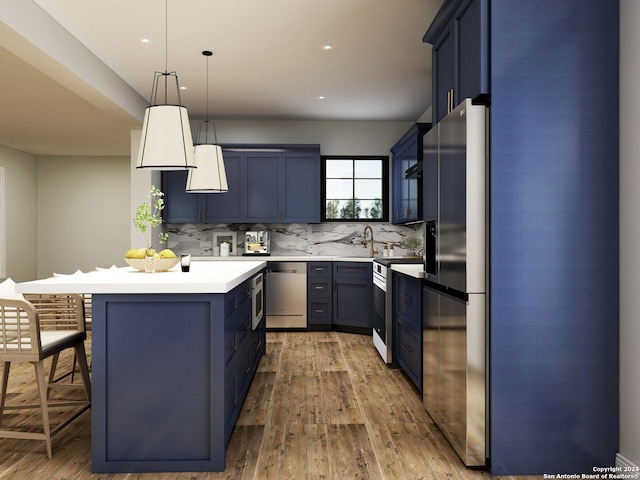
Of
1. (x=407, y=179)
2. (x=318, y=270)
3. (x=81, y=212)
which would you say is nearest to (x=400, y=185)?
(x=407, y=179)

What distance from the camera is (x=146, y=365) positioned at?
2434mm

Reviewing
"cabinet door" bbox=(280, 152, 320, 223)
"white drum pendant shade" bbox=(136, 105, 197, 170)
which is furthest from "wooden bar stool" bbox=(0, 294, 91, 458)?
"cabinet door" bbox=(280, 152, 320, 223)

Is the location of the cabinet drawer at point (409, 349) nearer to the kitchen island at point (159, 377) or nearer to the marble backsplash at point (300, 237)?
the kitchen island at point (159, 377)

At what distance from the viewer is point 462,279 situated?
2.46 meters

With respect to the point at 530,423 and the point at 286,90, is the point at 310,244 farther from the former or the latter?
the point at 530,423

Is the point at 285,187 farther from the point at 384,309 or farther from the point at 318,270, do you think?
the point at 384,309

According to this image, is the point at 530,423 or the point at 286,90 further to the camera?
the point at 286,90

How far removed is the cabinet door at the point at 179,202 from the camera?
630cm

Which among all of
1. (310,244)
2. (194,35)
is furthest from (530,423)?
(310,244)

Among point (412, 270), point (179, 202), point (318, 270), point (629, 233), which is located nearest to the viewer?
point (629, 233)

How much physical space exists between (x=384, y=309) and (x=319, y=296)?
1738 millimetres

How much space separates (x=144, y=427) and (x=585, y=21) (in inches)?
113

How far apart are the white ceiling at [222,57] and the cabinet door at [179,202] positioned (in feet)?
2.85

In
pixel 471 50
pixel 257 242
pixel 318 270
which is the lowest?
pixel 318 270
